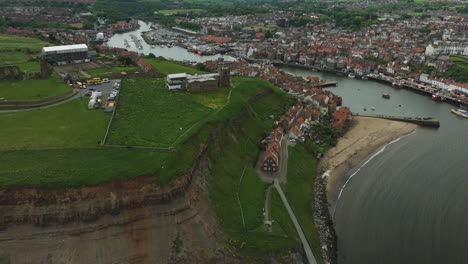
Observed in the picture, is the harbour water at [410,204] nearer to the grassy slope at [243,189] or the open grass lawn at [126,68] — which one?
the grassy slope at [243,189]

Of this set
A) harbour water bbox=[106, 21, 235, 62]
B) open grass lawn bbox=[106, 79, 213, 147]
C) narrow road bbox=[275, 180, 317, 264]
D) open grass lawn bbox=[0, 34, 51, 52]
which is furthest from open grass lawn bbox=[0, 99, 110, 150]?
harbour water bbox=[106, 21, 235, 62]

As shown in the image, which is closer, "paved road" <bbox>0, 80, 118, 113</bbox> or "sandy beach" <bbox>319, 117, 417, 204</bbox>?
"paved road" <bbox>0, 80, 118, 113</bbox>

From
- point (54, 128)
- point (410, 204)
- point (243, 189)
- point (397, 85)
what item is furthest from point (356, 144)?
point (54, 128)

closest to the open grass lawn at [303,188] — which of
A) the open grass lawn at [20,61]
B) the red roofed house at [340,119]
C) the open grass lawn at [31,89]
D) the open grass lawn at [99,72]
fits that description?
the red roofed house at [340,119]

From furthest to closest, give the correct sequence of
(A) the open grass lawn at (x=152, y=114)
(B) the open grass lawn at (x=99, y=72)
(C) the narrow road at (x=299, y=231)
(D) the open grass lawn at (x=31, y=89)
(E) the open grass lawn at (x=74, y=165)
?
(B) the open grass lawn at (x=99, y=72) → (D) the open grass lawn at (x=31, y=89) → (A) the open grass lawn at (x=152, y=114) → (C) the narrow road at (x=299, y=231) → (E) the open grass lawn at (x=74, y=165)

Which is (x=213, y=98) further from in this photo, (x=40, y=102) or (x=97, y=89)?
(x=40, y=102)

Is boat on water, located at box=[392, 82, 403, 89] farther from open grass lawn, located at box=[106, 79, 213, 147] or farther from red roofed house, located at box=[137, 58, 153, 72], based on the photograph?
red roofed house, located at box=[137, 58, 153, 72]

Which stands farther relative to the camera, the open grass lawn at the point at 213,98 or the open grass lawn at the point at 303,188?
the open grass lawn at the point at 213,98
